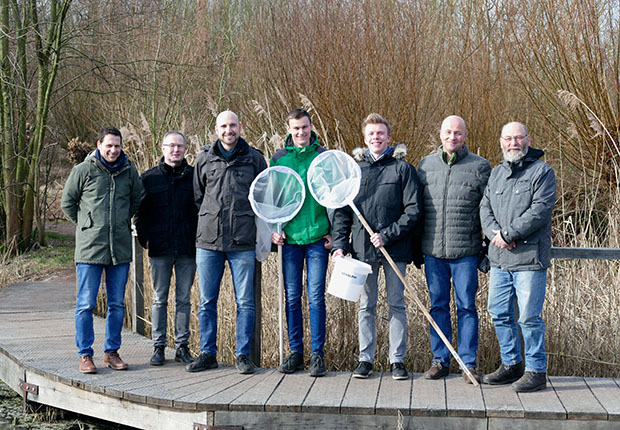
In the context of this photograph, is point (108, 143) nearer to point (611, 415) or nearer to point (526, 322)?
point (526, 322)

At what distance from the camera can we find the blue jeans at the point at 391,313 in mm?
4688

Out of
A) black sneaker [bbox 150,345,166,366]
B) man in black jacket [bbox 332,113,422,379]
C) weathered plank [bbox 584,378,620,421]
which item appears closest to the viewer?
weathered plank [bbox 584,378,620,421]

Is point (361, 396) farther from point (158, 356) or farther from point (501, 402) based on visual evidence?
point (158, 356)

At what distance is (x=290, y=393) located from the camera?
4.39 m

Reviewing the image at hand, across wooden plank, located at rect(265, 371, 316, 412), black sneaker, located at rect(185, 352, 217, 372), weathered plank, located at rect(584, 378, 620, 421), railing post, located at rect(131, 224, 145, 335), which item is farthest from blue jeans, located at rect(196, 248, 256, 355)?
weathered plank, located at rect(584, 378, 620, 421)

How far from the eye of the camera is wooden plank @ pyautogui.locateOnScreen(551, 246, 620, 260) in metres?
4.64

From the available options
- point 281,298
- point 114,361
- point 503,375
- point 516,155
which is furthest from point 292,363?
point 516,155

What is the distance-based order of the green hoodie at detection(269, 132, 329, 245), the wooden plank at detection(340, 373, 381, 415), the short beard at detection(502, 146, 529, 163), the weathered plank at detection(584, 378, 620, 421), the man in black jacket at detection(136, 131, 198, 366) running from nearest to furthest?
the weathered plank at detection(584, 378, 620, 421), the wooden plank at detection(340, 373, 381, 415), the short beard at detection(502, 146, 529, 163), the green hoodie at detection(269, 132, 329, 245), the man in black jacket at detection(136, 131, 198, 366)

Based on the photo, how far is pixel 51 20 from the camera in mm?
11023

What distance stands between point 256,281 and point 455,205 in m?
1.41

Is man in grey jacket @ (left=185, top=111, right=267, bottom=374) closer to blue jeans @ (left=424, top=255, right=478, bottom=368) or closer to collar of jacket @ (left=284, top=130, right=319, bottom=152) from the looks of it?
collar of jacket @ (left=284, top=130, right=319, bottom=152)

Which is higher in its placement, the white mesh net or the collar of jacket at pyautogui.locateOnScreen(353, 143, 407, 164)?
the collar of jacket at pyautogui.locateOnScreen(353, 143, 407, 164)

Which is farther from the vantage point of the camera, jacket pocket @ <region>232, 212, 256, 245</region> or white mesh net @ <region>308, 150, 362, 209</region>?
jacket pocket @ <region>232, 212, 256, 245</region>

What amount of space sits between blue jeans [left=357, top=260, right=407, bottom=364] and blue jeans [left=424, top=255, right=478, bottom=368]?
7.1 inches
